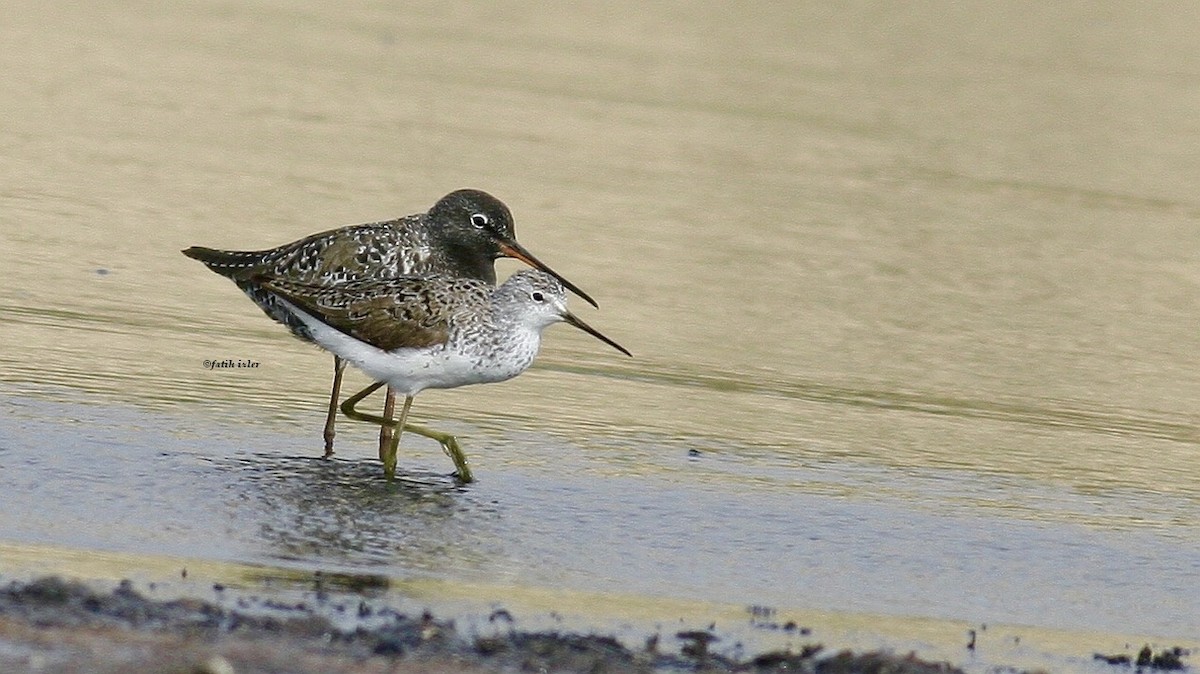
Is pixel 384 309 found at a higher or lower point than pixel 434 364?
higher

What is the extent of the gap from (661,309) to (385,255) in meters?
2.97

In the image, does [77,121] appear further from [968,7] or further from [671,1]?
[968,7]

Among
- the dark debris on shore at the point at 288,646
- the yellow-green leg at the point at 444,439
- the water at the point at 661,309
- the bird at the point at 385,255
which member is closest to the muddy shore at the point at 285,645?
the dark debris on shore at the point at 288,646

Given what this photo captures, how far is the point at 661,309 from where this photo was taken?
11.9 meters

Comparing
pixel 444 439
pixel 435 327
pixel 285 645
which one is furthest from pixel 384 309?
pixel 285 645

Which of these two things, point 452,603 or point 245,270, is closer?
point 452,603

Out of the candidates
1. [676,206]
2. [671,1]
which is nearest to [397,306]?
[676,206]

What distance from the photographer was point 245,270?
920 centimetres

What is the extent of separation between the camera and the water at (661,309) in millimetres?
7473

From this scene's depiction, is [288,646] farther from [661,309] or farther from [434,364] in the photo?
[661,309]

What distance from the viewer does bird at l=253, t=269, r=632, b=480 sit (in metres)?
8.34

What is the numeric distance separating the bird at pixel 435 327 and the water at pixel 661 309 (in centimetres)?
42

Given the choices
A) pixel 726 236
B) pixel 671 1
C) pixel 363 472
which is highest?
pixel 671 1

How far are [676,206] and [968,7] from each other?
1193cm
